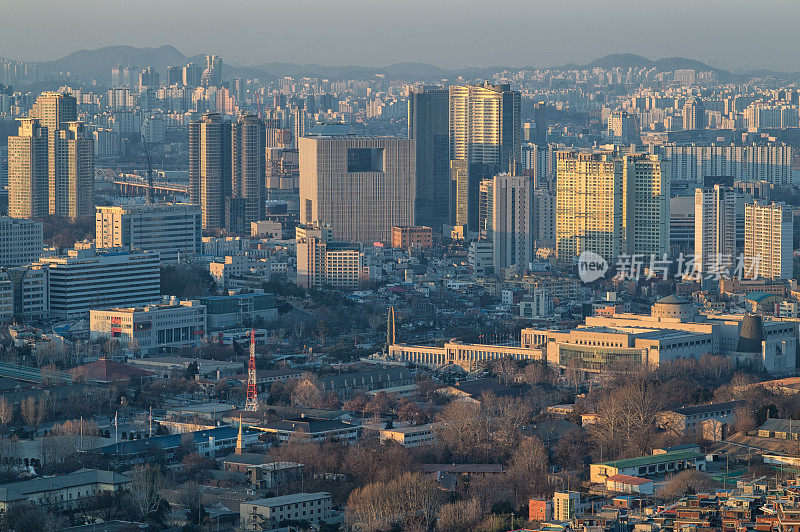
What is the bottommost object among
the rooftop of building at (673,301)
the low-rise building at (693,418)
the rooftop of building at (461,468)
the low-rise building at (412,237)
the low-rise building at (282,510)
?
the low-rise building at (282,510)

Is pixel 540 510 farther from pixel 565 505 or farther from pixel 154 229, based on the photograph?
pixel 154 229

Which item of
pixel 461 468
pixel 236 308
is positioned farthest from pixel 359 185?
pixel 461 468

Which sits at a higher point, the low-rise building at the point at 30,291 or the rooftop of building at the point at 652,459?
the low-rise building at the point at 30,291

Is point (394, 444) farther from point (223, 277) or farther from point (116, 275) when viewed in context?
point (223, 277)

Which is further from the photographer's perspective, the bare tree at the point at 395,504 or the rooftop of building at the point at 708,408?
the rooftop of building at the point at 708,408

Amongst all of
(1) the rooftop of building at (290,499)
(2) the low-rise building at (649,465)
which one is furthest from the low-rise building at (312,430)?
(2) the low-rise building at (649,465)

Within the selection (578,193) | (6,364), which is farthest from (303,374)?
(578,193)

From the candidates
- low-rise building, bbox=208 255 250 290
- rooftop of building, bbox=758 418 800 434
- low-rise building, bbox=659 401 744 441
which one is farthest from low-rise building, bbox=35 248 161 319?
rooftop of building, bbox=758 418 800 434

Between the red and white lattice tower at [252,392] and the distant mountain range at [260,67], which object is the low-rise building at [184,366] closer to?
the red and white lattice tower at [252,392]
